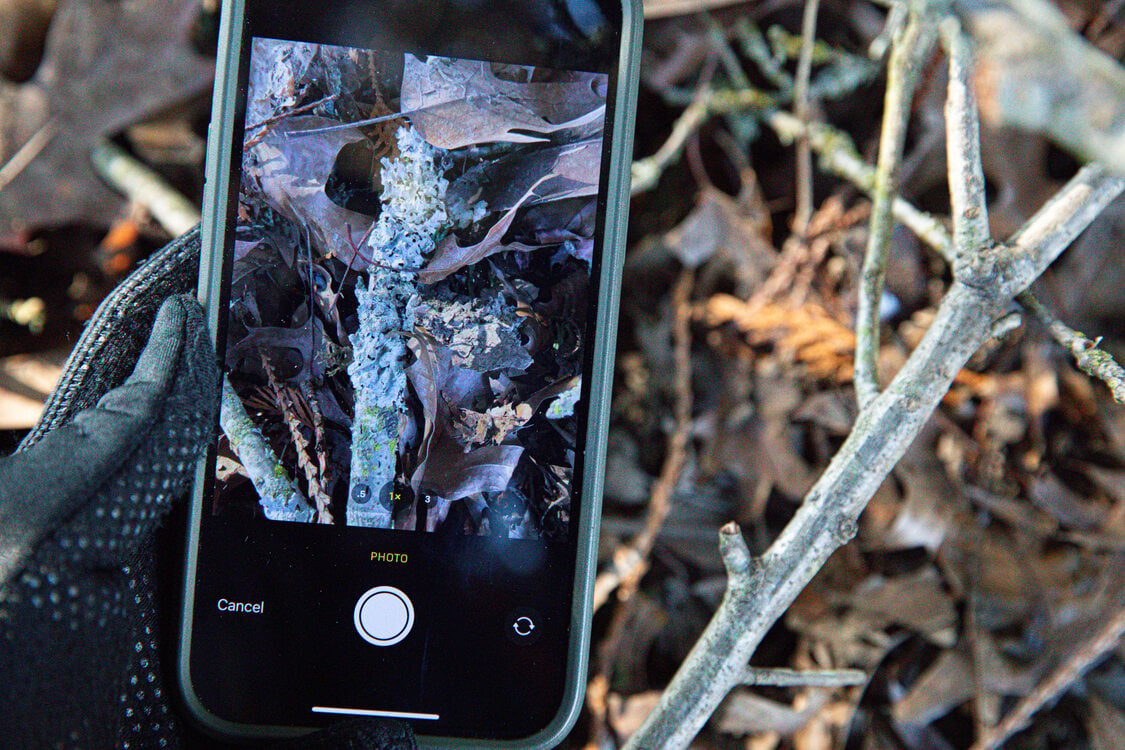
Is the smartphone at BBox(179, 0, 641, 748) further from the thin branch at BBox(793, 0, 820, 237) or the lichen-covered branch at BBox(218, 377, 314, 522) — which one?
the thin branch at BBox(793, 0, 820, 237)

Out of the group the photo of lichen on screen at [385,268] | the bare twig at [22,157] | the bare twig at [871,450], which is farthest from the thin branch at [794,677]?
the bare twig at [22,157]

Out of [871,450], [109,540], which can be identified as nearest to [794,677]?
[871,450]

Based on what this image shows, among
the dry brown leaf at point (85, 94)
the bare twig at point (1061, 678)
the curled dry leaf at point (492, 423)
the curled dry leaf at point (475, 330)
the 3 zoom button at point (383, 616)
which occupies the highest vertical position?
the dry brown leaf at point (85, 94)

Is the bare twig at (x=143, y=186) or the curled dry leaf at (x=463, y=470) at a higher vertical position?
the bare twig at (x=143, y=186)

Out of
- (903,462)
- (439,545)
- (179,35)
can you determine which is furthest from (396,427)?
(179,35)

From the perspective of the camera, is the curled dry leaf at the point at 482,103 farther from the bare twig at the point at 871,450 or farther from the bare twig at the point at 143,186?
the bare twig at the point at 143,186

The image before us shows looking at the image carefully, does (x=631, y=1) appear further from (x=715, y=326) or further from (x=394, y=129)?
(x=715, y=326)

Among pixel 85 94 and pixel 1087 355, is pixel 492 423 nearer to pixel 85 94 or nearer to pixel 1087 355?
pixel 1087 355
